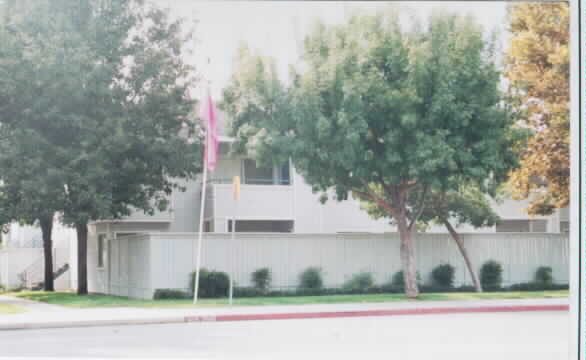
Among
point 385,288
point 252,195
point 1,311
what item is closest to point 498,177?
point 385,288

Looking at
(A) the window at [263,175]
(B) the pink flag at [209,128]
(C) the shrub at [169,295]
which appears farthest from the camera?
(A) the window at [263,175]

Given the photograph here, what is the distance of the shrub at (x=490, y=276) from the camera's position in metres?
26.3

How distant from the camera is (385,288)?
984 inches

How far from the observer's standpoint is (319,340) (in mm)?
12289

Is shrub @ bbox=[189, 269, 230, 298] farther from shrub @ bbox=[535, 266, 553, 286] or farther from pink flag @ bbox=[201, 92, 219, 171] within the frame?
shrub @ bbox=[535, 266, 553, 286]

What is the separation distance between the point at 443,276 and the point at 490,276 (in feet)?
5.85

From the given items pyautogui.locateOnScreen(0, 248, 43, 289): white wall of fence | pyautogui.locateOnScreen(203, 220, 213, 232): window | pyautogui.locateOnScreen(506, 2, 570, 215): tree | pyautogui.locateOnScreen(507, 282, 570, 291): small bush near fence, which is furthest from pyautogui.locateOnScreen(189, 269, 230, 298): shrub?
pyautogui.locateOnScreen(0, 248, 43, 289): white wall of fence

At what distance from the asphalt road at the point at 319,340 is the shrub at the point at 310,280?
26.1ft

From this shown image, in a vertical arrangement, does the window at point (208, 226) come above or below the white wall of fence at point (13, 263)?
above

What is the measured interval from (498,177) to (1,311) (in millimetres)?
12777

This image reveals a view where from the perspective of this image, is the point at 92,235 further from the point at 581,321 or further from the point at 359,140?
the point at 581,321

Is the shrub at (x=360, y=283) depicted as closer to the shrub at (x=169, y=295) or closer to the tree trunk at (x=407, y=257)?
the tree trunk at (x=407, y=257)

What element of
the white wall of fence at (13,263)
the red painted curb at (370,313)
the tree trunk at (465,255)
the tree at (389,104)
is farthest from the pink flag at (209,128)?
the white wall of fence at (13,263)

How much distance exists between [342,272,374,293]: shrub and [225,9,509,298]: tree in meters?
4.53
